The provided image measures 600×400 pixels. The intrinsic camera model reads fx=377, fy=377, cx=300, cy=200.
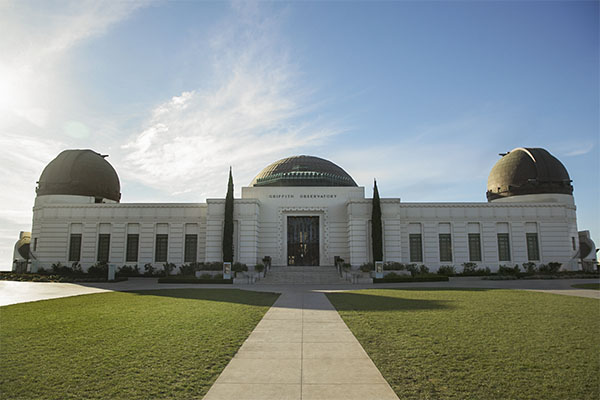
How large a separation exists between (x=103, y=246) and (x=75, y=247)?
9.20 ft

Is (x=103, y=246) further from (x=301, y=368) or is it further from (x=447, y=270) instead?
(x=301, y=368)

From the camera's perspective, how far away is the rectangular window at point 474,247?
34156 millimetres

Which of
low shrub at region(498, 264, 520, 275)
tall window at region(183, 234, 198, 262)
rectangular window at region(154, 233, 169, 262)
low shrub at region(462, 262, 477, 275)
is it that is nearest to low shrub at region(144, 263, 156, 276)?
rectangular window at region(154, 233, 169, 262)

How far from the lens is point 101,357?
262 inches

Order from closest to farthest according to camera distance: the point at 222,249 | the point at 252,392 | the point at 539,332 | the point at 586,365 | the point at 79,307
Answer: the point at 252,392, the point at 586,365, the point at 539,332, the point at 79,307, the point at 222,249

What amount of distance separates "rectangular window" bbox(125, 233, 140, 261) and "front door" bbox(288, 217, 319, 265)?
14.4m

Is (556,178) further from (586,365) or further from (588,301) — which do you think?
(586,365)

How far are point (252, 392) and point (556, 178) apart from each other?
141 ft

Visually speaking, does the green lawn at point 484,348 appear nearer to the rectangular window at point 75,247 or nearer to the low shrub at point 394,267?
the low shrub at point 394,267

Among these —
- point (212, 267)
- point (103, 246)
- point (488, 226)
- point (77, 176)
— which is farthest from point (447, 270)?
point (77, 176)

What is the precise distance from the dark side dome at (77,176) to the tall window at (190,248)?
12.6 metres

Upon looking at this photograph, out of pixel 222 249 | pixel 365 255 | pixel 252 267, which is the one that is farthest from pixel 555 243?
pixel 222 249

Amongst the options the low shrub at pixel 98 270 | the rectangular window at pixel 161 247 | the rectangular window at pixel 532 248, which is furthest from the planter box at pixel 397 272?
the low shrub at pixel 98 270

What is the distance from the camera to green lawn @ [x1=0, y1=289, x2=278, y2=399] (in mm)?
5234
